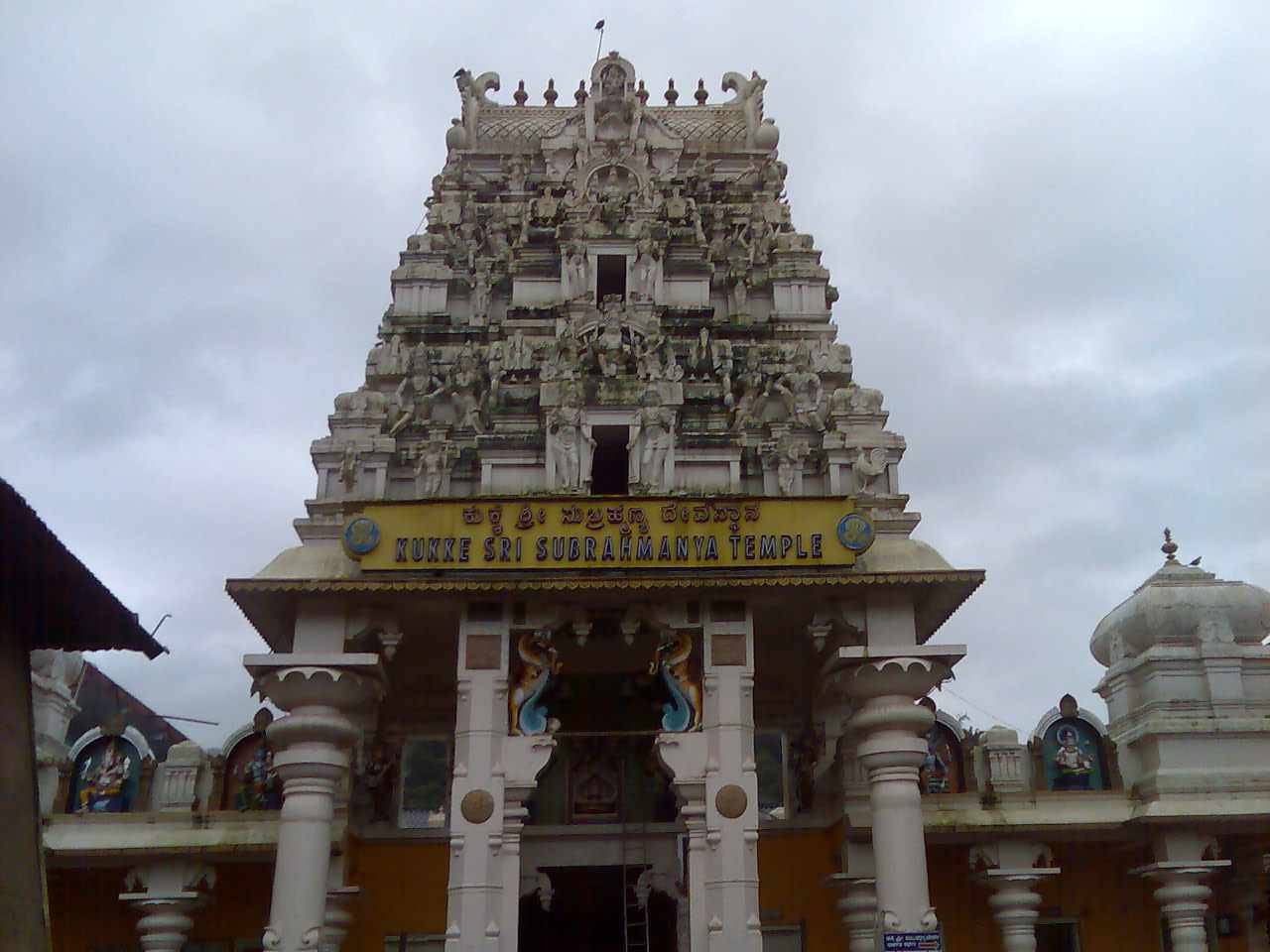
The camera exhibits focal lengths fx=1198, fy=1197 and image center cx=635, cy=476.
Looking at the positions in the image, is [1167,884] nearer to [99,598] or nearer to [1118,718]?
[1118,718]

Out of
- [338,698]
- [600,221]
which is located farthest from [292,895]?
[600,221]

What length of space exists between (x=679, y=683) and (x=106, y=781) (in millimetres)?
10449

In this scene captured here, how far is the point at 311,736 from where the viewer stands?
17000 mm

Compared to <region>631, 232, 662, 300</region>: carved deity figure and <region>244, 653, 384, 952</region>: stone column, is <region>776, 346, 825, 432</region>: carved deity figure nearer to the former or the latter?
<region>631, 232, 662, 300</region>: carved deity figure

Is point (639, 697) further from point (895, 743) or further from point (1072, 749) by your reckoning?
point (1072, 749)

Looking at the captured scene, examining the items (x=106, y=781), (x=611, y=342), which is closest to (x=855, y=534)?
(x=611, y=342)

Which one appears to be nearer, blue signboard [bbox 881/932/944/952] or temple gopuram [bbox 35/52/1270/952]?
blue signboard [bbox 881/932/944/952]

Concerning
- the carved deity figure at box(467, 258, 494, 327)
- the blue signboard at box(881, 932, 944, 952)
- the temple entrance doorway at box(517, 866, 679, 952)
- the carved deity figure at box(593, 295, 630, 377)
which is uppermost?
the carved deity figure at box(467, 258, 494, 327)

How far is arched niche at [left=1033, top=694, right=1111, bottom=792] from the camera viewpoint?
2080cm

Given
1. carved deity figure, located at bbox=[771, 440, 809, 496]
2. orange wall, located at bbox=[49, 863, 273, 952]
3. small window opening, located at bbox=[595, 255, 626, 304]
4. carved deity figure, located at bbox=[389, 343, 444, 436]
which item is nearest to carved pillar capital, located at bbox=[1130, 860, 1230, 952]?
carved deity figure, located at bbox=[771, 440, 809, 496]

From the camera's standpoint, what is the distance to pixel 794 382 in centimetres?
2136

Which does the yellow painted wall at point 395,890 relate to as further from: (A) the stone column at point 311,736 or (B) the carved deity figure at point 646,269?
(B) the carved deity figure at point 646,269

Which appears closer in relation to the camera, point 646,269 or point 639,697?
point 639,697

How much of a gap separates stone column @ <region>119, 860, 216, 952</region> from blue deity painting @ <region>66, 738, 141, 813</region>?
1.52 meters
